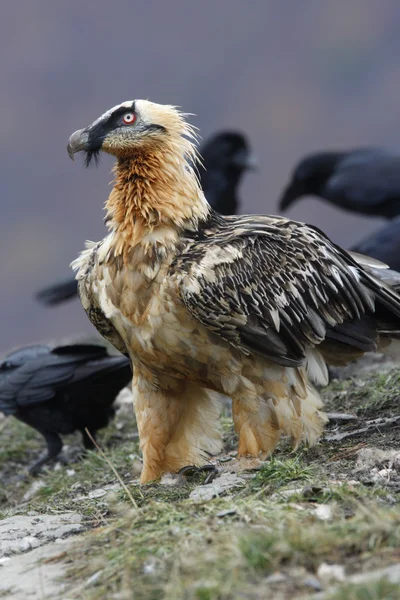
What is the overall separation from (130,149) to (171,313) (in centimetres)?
99

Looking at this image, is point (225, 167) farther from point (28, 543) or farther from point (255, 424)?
point (28, 543)

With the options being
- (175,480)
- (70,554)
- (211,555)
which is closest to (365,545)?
(211,555)

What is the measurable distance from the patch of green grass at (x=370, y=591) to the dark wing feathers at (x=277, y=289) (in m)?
2.17

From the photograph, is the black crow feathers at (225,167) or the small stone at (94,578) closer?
the small stone at (94,578)

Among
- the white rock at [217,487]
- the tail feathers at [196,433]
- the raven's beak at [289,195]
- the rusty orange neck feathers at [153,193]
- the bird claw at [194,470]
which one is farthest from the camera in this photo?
the raven's beak at [289,195]

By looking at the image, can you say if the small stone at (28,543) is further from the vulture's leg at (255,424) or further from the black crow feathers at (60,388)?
the black crow feathers at (60,388)

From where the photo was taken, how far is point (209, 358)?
15.2ft

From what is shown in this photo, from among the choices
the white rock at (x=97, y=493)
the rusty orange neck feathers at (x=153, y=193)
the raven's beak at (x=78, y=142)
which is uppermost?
the raven's beak at (x=78, y=142)

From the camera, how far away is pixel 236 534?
295 cm

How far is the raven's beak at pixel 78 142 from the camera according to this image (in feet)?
15.9

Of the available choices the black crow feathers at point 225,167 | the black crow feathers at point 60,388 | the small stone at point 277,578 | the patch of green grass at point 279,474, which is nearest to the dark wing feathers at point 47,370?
the black crow feathers at point 60,388

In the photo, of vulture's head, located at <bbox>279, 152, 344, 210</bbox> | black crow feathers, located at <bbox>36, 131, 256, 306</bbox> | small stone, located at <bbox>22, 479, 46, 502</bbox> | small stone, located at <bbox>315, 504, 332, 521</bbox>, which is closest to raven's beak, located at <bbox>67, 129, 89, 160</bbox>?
small stone, located at <bbox>315, 504, 332, 521</bbox>

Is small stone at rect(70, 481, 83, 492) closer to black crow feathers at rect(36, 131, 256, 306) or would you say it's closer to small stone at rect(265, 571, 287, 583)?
small stone at rect(265, 571, 287, 583)

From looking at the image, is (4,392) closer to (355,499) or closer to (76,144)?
(76,144)
